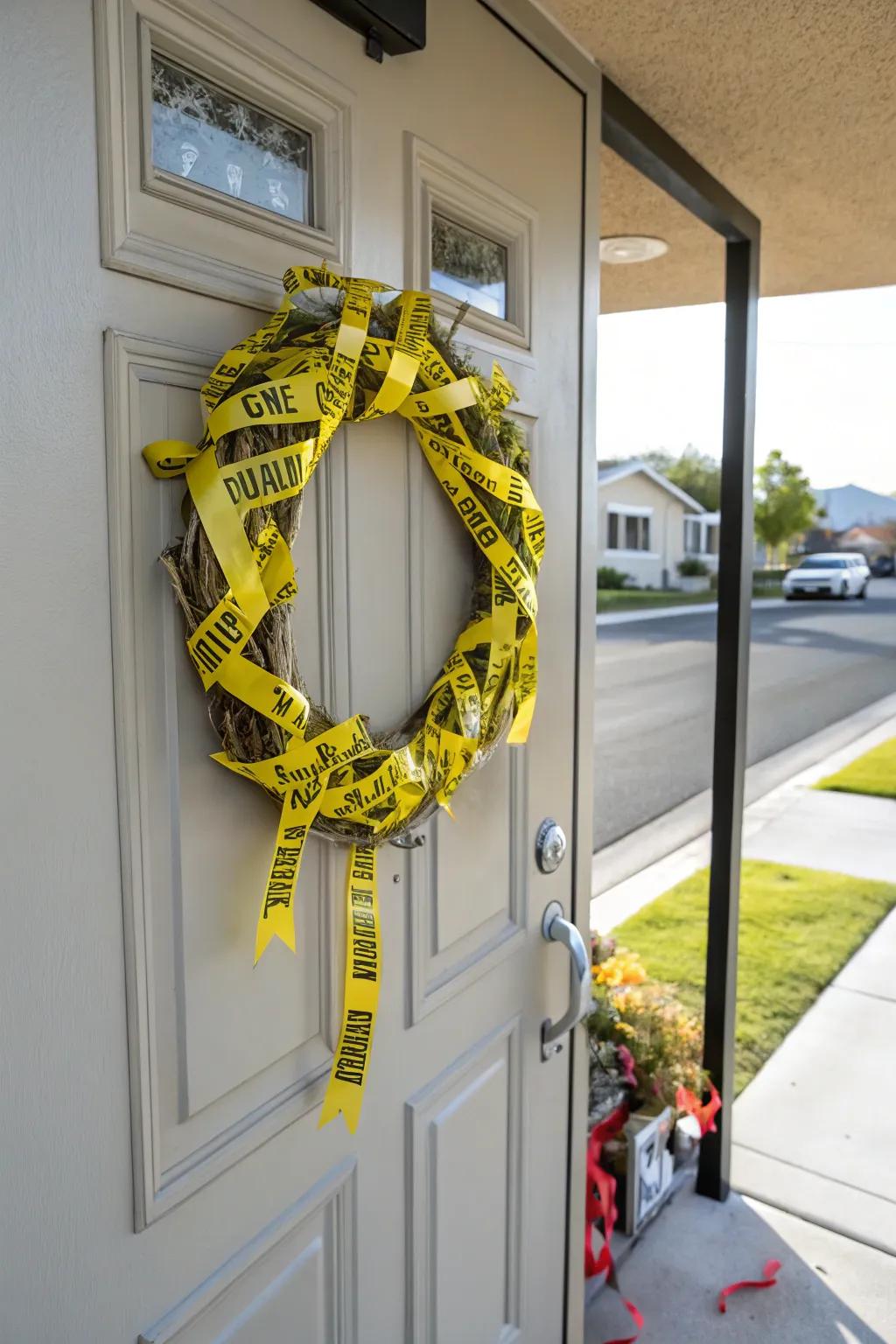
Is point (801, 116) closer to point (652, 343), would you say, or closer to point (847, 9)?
point (847, 9)

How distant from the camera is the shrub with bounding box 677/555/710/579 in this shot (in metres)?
28.2

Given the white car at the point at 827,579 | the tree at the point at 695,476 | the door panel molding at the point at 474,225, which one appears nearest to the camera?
the door panel molding at the point at 474,225

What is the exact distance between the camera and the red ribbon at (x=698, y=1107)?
2.18 m

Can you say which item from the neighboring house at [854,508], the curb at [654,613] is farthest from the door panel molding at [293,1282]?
the neighboring house at [854,508]

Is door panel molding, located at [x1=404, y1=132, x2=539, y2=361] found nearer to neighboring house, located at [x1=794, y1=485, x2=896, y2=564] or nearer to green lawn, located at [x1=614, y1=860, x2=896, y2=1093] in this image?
green lawn, located at [x1=614, y1=860, x2=896, y2=1093]

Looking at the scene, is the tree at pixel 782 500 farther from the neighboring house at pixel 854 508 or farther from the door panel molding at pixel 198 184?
the door panel molding at pixel 198 184

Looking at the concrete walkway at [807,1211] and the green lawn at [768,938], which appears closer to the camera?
the concrete walkway at [807,1211]

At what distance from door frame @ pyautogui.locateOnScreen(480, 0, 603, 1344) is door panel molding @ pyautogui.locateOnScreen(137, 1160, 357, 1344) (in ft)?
1.86

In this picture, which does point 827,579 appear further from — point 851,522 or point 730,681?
point 730,681

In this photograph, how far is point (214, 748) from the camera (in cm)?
85

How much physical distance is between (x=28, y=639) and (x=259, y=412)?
259mm

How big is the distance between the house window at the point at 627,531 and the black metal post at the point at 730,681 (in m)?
25.1

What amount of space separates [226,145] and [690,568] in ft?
94.0

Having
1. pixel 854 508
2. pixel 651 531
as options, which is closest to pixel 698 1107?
pixel 651 531
